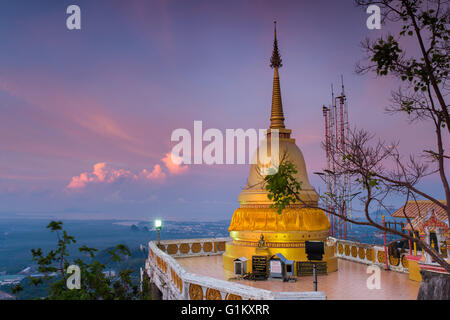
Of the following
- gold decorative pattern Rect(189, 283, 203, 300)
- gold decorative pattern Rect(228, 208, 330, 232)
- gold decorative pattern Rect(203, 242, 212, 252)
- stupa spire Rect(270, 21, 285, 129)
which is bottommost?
gold decorative pattern Rect(203, 242, 212, 252)

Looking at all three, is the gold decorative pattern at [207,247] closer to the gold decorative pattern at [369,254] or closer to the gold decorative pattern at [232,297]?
the gold decorative pattern at [369,254]

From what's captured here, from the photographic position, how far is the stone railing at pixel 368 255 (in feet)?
53.1

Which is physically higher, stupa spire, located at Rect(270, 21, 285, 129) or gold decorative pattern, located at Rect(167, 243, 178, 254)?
stupa spire, located at Rect(270, 21, 285, 129)

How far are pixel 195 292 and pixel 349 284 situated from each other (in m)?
8.39

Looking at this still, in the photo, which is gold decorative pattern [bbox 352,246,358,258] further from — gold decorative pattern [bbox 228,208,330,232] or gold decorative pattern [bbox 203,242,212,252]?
gold decorative pattern [bbox 203,242,212,252]

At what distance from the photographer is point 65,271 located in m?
5.53

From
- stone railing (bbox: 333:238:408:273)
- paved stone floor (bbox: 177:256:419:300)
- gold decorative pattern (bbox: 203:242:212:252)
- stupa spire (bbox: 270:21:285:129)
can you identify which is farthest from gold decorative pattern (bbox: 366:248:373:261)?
gold decorative pattern (bbox: 203:242:212:252)

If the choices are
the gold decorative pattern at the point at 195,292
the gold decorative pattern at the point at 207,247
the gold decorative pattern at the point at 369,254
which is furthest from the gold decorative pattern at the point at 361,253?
the gold decorative pattern at the point at 195,292

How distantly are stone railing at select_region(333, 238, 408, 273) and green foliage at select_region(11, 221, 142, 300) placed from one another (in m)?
14.8

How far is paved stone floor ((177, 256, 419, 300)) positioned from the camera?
12344 millimetres

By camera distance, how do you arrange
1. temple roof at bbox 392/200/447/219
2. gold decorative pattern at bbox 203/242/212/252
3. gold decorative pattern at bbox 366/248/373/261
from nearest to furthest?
1. temple roof at bbox 392/200/447/219
2. gold decorative pattern at bbox 366/248/373/261
3. gold decorative pattern at bbox 203/242/212/252

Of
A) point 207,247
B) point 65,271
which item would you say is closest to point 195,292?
point 65,271
